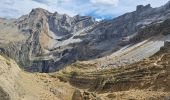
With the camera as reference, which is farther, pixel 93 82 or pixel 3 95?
pixel 93 82

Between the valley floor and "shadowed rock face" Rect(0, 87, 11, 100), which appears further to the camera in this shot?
the valley floor

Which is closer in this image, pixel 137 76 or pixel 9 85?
pixel 9 85

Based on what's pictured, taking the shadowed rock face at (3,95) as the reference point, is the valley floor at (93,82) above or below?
below

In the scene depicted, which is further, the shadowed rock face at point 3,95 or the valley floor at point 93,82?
the valley floor at point 93,82

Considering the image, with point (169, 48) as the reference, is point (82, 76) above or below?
below

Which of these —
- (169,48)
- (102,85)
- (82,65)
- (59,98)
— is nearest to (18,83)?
(59,98)

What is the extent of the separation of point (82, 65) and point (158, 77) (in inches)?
1787

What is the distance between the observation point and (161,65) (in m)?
72.0

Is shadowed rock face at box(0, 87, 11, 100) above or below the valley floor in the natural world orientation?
above

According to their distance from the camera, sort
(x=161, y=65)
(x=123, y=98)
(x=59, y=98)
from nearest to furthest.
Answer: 1. (x=59, y=98)
2. (x=123, y=98)
3. (x=161, y=65)

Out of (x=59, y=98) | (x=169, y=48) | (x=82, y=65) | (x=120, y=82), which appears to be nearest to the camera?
(x=59, y=98)

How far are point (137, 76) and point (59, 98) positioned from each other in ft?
75.2

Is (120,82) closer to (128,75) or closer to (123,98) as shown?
(128,75)

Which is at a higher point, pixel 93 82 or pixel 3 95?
pixel 3 95
